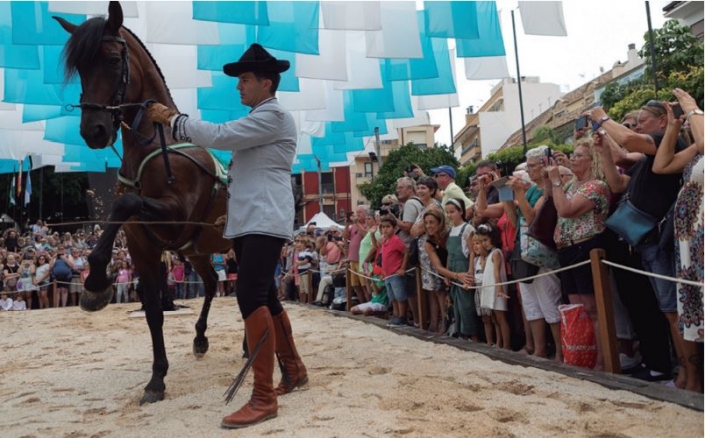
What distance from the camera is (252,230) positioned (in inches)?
131

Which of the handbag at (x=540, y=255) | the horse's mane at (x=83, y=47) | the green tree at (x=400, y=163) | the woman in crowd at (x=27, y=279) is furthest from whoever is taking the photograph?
the green tree at (x=400, y=163)

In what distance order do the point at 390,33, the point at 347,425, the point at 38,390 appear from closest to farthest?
1. the point at 347,425
2. the point at 38,390
3. the point at 390,33

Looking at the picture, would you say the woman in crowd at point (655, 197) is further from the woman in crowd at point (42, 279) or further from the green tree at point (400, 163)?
the green tree at point (400, 163)

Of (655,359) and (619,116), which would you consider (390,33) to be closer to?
(655,359)

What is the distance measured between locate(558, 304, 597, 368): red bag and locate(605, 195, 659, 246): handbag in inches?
31.6

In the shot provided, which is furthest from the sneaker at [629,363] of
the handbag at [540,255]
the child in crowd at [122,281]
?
the child in crowd at [122,281]

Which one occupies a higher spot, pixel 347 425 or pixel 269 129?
pixel 269 129

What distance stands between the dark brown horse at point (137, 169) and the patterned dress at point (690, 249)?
9.93 feet

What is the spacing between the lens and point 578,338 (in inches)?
171

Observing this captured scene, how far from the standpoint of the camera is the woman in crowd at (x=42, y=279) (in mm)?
13617

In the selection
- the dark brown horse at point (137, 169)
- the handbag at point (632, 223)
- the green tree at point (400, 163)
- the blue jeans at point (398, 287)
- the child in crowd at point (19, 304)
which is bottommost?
the child in crowd at point (19, 304)

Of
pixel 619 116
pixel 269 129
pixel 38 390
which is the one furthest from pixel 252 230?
pixel 619 116

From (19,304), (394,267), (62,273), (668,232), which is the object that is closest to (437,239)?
(394,267)

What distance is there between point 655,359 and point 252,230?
9.08ft
